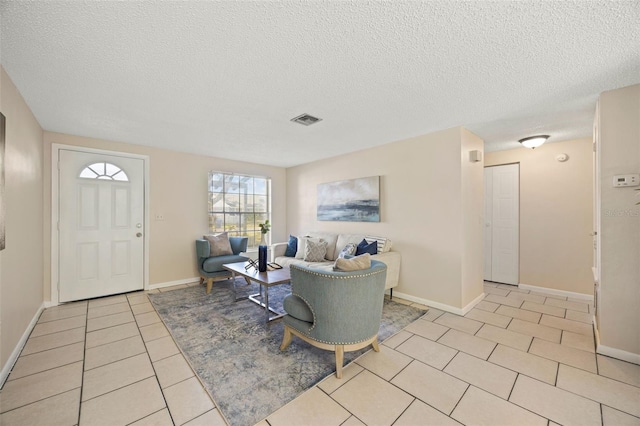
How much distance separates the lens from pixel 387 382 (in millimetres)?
1914

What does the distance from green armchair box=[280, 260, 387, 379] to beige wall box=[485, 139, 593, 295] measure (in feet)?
11.5

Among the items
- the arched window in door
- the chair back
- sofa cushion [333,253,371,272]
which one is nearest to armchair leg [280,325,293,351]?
the chair back

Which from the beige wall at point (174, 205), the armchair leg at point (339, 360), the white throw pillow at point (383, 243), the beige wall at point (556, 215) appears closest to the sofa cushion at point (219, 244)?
the beige wall at point (174, 205)

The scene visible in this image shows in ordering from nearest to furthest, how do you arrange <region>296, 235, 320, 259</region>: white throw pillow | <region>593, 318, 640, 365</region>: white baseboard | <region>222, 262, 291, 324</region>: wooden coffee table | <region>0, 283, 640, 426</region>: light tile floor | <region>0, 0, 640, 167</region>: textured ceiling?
<region>0, 0, 640, 167</region>: textured ceiling
<region>0, 283, 640, 426</region>: light tile floor
<region>593, 318, 640, 365</region>: white baseboard
<region>222, 262, 291, 324</region>: wooden coffee table
<region>296, 235, 320, 259</region>: white throw pillow

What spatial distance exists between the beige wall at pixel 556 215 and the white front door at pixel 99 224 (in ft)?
20.3

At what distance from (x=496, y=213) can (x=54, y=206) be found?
6766 mm

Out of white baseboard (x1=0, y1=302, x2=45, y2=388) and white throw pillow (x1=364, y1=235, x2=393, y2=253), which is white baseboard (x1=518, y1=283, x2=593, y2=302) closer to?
white throw pillow (x1=364, y1=235, x2=393, y2=253)

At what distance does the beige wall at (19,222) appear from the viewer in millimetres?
2043

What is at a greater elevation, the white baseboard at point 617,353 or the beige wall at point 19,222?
the beige wall at point 19,222

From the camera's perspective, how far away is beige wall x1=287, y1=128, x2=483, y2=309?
128 inches

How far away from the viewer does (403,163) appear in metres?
3.81

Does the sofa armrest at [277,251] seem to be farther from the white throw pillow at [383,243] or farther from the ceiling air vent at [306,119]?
the ceiling air vent at [306,119]

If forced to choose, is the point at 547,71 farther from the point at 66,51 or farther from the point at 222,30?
the point at 66,51

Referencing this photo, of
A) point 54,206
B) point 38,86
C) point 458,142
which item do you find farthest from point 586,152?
point 54,206
